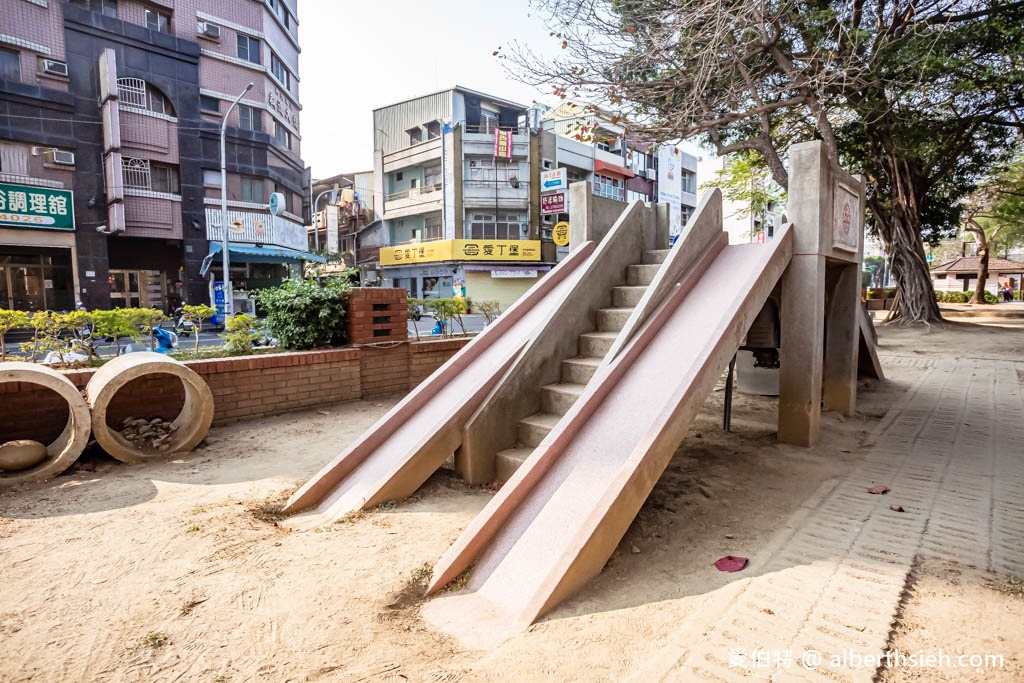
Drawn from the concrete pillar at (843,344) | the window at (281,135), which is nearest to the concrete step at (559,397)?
the concrete pillar at (843,344)

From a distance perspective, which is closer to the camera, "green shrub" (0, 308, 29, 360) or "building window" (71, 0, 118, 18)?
"green shrub" (0, 308, 29, 360)

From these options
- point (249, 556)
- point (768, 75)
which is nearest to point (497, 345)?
point (249, 556)

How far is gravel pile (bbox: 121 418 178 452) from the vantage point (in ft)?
17.6

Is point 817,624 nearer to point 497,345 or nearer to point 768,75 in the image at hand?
point 497,345

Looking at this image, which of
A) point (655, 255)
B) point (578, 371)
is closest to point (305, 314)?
point (578, 371)

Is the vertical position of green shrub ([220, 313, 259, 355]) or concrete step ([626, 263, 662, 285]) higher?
concrete step ([626, 263, 662, 285])

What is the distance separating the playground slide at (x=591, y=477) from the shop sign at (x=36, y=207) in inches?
926

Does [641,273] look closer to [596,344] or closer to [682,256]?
[682,256]

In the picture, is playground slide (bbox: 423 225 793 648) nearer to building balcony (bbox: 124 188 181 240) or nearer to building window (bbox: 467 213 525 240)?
building balcony (bbox: 124 188 181 240)

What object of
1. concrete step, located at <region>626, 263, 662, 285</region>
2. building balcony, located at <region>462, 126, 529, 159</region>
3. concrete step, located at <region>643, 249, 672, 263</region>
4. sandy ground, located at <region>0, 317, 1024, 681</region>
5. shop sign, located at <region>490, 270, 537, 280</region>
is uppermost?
building balcony, located at <region>462, 126, 529, 159</region>

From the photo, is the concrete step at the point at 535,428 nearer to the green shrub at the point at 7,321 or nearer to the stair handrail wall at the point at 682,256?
the stair handrail wall at the point at 682,256

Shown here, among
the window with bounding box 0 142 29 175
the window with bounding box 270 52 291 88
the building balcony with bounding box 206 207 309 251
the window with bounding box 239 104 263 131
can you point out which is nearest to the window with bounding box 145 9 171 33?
the window with bounding box 239 104 263 131

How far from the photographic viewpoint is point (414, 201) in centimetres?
3400

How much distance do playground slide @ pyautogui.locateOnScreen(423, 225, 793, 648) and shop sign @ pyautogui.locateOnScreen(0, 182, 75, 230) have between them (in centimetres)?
2351
